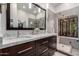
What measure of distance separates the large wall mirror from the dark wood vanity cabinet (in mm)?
236

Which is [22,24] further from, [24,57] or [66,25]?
[66,25]

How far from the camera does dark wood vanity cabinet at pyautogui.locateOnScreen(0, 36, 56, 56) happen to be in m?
1.13

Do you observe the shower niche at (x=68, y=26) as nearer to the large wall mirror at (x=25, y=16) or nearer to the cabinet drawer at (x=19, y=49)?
the large wall mirror at (x=25, y=16)

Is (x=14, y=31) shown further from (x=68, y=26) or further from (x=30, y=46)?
(x=68, y=26)

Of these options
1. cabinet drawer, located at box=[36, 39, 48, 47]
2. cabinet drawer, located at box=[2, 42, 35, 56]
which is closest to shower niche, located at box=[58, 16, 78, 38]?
cabinet drawer, located at box=[36, 39, 48, 47]

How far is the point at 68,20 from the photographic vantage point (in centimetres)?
144

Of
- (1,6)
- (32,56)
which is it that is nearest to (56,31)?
(32,56)

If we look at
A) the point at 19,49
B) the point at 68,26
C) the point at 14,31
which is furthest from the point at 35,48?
the point at 68,26

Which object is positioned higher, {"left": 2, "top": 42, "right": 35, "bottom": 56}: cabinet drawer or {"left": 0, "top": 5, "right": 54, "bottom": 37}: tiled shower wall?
{"left": 0, "top": 5, "right": 54, "bottom": 37}: tiled shower wall

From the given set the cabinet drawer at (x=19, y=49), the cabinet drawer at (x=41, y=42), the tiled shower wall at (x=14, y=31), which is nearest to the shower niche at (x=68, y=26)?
the tiled shower wall at (x=14, y=31)

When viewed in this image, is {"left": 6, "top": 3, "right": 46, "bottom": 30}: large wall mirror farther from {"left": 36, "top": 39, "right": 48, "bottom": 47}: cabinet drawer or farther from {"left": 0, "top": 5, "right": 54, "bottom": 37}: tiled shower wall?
{"left": 36, "top": 39, "right": 48, "bottom": 47}: cabinet drawer

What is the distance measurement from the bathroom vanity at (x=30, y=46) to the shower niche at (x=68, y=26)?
0.16 metres

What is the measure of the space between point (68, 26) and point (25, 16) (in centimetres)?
67

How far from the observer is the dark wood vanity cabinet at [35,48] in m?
1.13
